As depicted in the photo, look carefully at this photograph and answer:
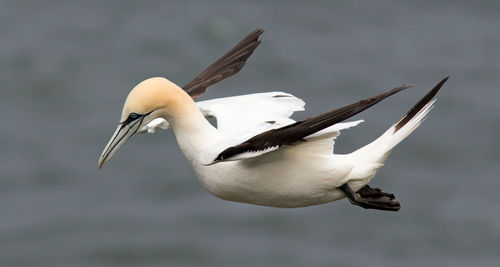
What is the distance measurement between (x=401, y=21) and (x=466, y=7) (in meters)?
2.63

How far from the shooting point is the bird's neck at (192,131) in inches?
382

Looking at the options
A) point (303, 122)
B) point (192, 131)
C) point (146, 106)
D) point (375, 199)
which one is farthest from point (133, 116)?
point (375, 199)

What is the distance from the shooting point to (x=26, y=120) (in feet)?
111

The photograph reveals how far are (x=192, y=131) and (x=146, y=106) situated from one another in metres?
0.48

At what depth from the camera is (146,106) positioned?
9602 millimetres

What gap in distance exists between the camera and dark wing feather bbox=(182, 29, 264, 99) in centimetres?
1188

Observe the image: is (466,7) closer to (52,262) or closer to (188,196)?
(188,196)

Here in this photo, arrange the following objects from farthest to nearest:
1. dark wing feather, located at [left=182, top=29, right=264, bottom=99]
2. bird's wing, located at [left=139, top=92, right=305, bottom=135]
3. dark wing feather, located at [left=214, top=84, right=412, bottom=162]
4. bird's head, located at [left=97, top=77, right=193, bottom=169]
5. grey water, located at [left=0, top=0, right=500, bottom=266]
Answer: grey water, located at [left=0, top=0, right=500, bottom=266], dark wing feather, located at [left=182, top=29, right=264, bottom=99], bird's wing, located at [left=139, top=92, right=305, bottom=135], bird's head, located at [left=97, top=77, right=193, bottom=169], dark wing feather, located at [left=214, top=84, right=412, bottom=162]

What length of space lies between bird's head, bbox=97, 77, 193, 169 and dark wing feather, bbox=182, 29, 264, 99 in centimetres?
205

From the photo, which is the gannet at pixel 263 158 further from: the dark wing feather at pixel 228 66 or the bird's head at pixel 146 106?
the dark wing feather at pixel 228 66

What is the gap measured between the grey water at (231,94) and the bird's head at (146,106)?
19.3m

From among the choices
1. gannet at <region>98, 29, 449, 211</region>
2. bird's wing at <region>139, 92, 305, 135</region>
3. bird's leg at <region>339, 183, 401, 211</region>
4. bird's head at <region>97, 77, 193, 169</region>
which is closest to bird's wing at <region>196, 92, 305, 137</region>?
bird's wing at <region>139, 92, 305, 135</region>

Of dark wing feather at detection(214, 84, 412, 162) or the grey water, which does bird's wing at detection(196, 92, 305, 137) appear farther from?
the grey water

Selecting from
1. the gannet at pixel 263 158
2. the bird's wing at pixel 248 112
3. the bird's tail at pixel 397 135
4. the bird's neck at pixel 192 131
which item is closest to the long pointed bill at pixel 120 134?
the gannet at pixel 263 158
